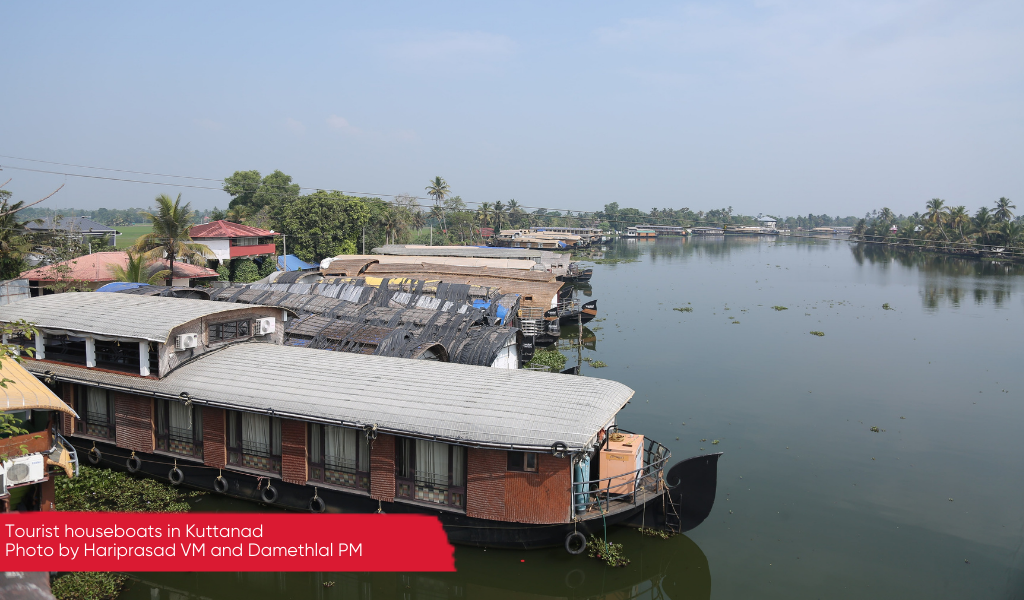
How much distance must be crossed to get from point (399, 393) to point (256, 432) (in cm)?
313

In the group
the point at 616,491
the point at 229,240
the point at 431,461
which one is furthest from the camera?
the point at 229,240

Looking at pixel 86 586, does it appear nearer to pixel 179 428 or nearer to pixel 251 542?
pixel 251 542

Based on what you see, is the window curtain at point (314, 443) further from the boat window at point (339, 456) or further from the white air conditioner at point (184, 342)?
the white air conditioner at point (184, 342)

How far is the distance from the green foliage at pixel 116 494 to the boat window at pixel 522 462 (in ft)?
22.1

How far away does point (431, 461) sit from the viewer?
1129 centimetres

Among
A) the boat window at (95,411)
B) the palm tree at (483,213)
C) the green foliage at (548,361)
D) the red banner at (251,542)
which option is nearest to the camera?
the red banner at (251,542)

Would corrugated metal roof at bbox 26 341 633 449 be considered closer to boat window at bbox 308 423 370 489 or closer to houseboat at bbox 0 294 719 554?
houseboat at bbox 0 294 719 554

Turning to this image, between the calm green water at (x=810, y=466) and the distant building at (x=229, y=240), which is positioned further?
the distant building at (x=229, y=240)

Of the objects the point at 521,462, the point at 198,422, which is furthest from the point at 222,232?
the point at 521,462

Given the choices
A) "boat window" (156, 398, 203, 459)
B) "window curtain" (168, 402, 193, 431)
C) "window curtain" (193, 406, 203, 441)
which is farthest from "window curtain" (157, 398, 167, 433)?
"window curtain" (193, 406, 203, 441)

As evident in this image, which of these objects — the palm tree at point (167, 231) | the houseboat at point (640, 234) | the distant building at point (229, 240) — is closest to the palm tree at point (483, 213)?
the houseboat at point (640, 234)

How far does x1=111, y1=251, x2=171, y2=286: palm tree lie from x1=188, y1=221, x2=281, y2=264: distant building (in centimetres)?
808

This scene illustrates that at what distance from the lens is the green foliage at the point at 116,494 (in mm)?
12305

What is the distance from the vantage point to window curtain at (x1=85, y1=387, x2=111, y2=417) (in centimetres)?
1398
